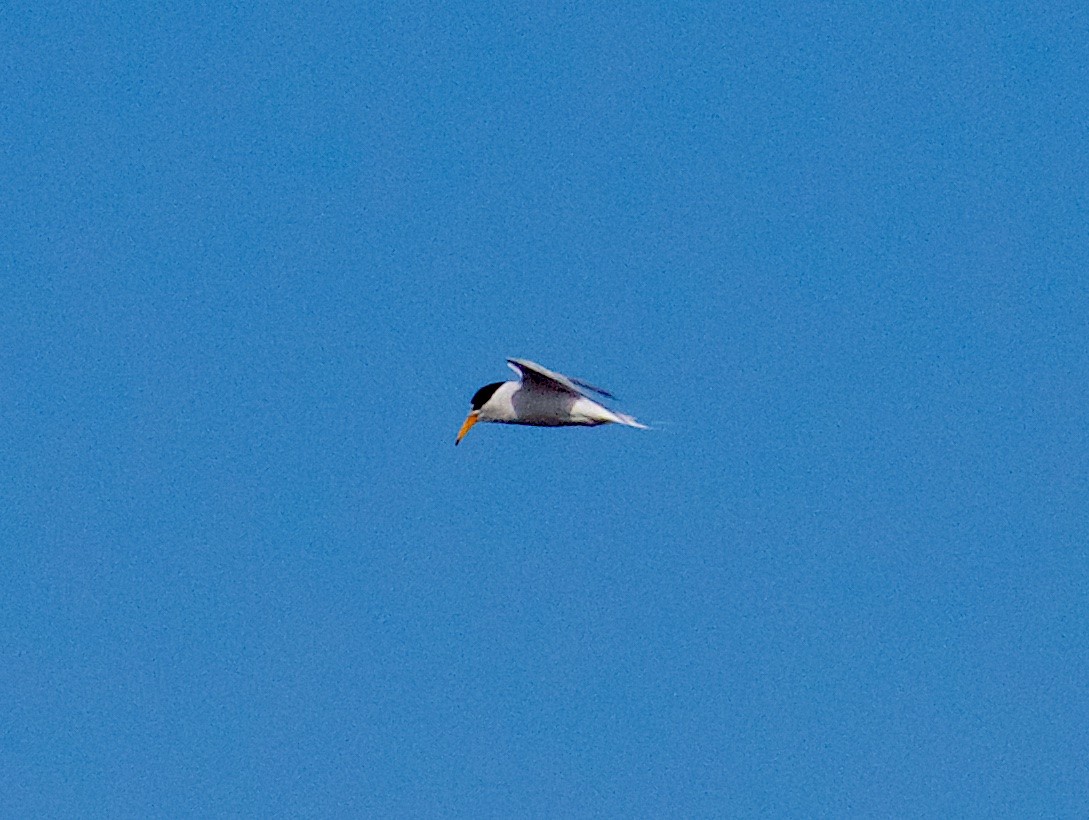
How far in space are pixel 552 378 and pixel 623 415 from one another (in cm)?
267

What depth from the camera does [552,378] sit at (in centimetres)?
3041

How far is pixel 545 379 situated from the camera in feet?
107

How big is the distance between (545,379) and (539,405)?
851 mm

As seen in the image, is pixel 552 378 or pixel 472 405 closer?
pixel 552 378

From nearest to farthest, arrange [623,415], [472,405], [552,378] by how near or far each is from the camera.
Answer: [552,378]
[623,415]
[472,405]

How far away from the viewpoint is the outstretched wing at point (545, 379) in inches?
1190

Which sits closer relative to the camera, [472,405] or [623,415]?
[623,415]

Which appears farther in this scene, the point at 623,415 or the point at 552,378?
the point at 623,415

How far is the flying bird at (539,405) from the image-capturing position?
32750mm

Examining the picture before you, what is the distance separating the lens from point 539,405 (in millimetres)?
33344

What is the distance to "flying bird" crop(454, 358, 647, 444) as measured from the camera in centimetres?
3275

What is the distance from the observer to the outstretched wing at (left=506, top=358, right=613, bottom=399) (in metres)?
30.2

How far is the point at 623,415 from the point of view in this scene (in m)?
32.8

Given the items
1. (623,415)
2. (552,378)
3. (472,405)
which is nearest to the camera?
(552,378)
